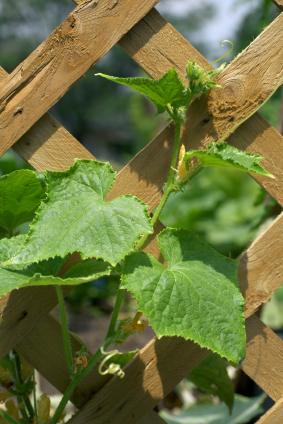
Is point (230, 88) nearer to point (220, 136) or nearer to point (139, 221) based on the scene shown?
point (220, 136)

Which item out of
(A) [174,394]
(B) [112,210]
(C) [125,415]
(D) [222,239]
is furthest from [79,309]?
(B) [112,210]

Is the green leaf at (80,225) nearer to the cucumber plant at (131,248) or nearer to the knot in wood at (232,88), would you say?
the cucumber plant at (131,248)

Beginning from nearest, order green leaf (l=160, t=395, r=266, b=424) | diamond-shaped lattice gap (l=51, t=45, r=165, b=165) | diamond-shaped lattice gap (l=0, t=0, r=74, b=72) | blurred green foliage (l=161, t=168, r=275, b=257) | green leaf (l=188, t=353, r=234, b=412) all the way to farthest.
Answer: green leaf (l=188, t=353, r=234, b=412), green leaf (l=160, t=395, r=266, b=424), blurred green foliage (l=161, t=168, r=275, b=257), diamond-shaped lattice gap (l=51, t=45, r=165, b=165), diamond-shaped lattice gap (l=0, t=0, r=74, b=72)

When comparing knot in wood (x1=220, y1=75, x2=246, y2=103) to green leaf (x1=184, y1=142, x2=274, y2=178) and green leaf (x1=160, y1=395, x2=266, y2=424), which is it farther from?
green leaf (x1=160, y1=395, x2=266, y2=424)

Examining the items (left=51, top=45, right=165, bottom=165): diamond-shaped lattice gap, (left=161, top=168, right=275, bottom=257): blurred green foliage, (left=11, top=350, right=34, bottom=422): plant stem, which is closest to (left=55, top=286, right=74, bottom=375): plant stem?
(left=11, top=350, right=34, bottom=422): plant stem

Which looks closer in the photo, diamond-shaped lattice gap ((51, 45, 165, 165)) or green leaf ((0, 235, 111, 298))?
green leaf ((0, 235, 111, 298))

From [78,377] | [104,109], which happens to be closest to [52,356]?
[78,377]

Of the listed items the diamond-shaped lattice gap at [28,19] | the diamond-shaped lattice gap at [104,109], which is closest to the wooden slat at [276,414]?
the diamond-shaped lattice gap at [104,109]
